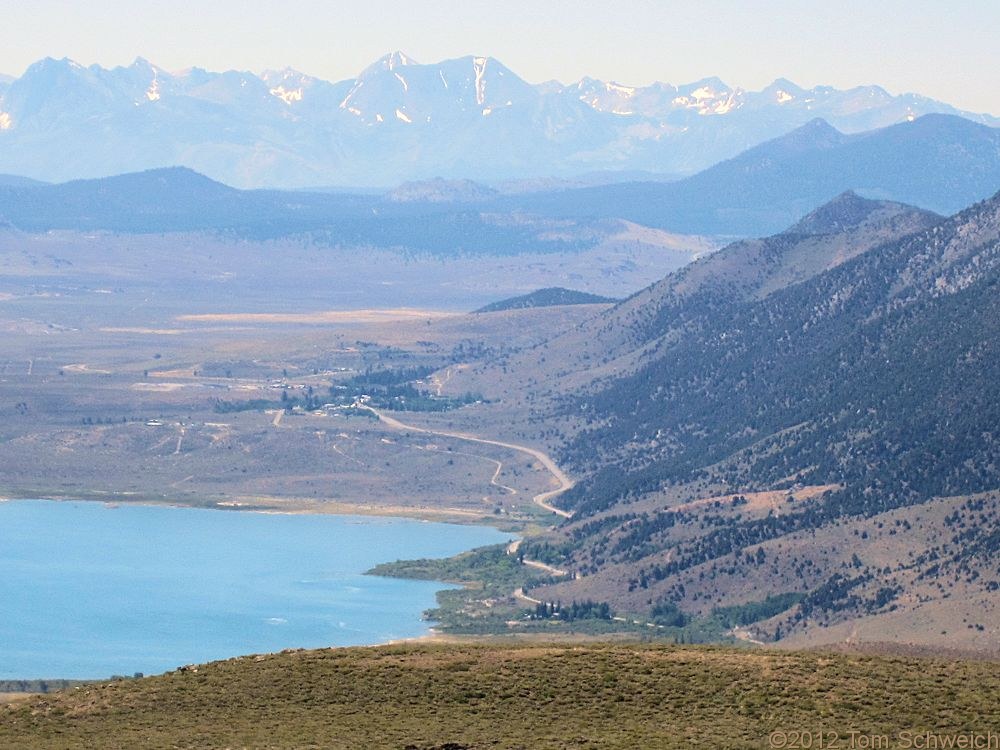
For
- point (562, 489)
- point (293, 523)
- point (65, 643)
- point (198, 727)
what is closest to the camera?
point (198, 727)

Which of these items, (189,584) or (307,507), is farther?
(307,507)

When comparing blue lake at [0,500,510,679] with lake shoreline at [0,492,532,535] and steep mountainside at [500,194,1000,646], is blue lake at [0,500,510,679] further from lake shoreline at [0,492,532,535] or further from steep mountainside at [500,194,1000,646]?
steep mountainside at [500,194,1000,646]

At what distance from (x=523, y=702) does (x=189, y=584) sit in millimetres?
82397

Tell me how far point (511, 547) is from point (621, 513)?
29.5 feet

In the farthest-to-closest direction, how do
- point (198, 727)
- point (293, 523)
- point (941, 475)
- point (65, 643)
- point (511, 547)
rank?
point (293, 523)
point (511, 547)
point (941, 475)
point (65, 643)
point (198, 727)

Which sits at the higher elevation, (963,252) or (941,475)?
(963,252)

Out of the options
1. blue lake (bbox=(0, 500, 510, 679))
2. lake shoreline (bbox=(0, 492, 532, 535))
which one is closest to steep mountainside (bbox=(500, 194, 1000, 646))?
lake shoreline (bbox=(0, 492, 532, 535))

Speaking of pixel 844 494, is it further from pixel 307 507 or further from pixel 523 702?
pixel 523 702

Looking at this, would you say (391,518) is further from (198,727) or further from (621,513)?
(198,727)

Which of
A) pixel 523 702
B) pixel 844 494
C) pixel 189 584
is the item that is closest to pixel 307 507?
pixel 189 584

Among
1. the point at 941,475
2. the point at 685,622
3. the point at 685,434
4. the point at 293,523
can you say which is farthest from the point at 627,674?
→ the point at 685,434

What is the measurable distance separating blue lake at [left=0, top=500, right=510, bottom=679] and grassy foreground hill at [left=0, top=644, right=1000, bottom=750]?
45535 mm

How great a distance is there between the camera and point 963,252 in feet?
641

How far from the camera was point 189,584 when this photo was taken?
509 feet
